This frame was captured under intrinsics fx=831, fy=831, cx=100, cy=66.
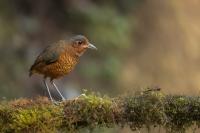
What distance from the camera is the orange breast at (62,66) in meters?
6.81

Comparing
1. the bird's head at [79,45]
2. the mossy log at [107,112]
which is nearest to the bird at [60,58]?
the bird's head at [79,45]

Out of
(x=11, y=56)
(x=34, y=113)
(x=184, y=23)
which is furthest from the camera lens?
(x=184, y=23)

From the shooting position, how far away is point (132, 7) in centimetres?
1385

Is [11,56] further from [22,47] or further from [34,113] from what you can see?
[34,113]

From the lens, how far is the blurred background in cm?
1269

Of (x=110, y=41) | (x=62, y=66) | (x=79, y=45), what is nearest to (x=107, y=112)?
(x=62, y=66)

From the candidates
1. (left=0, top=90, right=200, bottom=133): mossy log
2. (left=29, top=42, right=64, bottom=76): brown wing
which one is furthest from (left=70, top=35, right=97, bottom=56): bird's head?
(left=0, top=90, right=200, bottom=133): mossy log

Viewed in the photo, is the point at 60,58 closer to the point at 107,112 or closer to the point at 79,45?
the point at 79,45

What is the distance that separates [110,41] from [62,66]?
5968mm

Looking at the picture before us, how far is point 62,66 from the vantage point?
680cm

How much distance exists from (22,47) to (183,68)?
2576 millimetres

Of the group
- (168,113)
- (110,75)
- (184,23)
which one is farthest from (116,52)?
(168,113)

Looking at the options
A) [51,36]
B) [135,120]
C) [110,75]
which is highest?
[51,36]

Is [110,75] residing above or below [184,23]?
below
